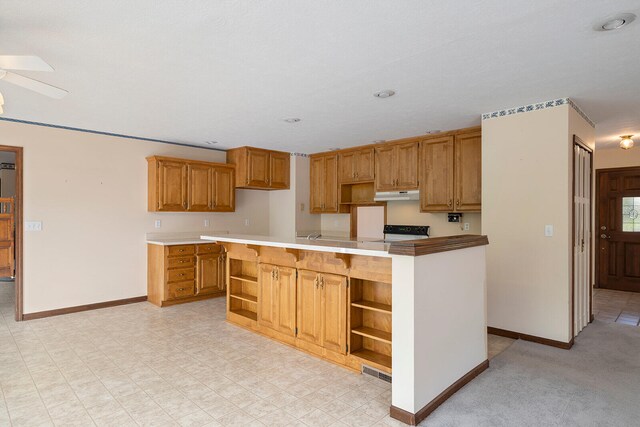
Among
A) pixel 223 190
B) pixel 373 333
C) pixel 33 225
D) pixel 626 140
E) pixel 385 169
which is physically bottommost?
pixel 373 333

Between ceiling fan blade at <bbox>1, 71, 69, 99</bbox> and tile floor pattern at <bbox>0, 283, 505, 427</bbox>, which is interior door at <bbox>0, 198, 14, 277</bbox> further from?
ceiling fan blade at <bbox>1, 71, 69, 99</bbox>

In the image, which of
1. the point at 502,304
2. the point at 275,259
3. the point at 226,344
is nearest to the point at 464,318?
the point at 502,304

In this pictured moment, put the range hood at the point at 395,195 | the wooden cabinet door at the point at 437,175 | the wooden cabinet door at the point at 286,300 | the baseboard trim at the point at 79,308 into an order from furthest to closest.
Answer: the range hood at the point at 395,195
the wooden cabinet door at the point at 437,175
the baseboard trim at the point at 79,308
the wooden cabinet door at the point at 286,300

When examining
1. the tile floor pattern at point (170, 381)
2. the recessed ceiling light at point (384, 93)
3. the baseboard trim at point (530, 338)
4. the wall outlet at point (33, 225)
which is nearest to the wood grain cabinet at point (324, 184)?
the recessed ceiling light at point (384, 93)

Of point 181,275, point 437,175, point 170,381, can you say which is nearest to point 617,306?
point 437,175

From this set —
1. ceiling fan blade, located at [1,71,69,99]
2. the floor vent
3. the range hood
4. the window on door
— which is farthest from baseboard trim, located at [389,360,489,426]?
the window on door

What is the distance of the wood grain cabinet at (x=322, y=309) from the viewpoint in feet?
10.1

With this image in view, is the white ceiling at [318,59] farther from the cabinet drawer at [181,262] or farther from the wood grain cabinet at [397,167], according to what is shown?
the cabinet drawer at [181,262]

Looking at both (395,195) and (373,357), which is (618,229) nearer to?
(395,195)

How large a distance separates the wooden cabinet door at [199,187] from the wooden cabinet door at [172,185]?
9cm

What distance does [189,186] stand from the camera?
557 centimetres

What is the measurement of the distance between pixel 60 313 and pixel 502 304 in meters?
5.37

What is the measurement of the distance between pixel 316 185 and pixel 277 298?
3358 mm

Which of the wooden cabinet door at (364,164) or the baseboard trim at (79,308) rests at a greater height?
the wooden cabinet door at (364,164)
